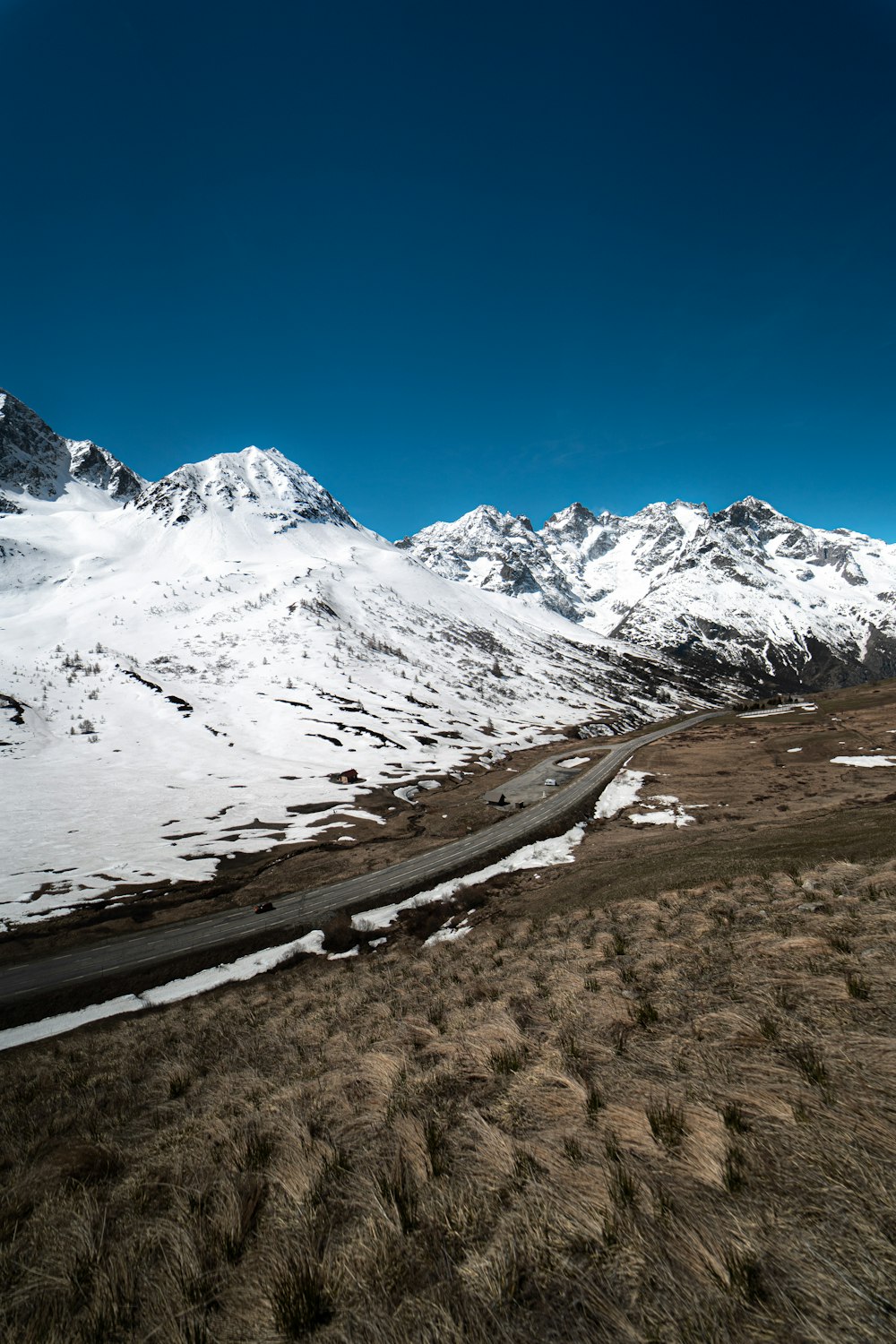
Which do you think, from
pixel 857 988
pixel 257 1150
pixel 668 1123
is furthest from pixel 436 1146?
pixel 857 988

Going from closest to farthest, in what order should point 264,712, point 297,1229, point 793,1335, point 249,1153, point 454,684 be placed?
point 793,1335 < point 297,1229 < point 249,1153 < point 264,712 < point 454,684

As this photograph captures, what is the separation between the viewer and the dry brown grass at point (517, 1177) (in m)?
3.34

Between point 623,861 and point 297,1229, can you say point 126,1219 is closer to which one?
point 297,1229

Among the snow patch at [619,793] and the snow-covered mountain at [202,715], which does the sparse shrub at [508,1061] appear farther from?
the snow patch at [619,793]

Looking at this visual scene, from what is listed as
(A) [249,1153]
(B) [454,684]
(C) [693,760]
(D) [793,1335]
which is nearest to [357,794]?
(C) [693,760]

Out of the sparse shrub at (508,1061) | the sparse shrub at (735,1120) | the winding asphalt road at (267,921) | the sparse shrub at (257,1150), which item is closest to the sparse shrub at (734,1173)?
the sparse shrub at (735,1120)

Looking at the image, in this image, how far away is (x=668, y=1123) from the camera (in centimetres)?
492

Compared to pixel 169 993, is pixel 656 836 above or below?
above

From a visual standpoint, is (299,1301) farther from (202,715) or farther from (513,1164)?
(202,715)

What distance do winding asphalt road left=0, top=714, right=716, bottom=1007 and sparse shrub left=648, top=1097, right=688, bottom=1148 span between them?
104 ft

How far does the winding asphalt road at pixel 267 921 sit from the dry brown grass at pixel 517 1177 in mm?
22503

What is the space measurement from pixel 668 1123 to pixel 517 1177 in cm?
161

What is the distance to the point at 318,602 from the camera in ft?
603

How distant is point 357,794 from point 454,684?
302 feet
